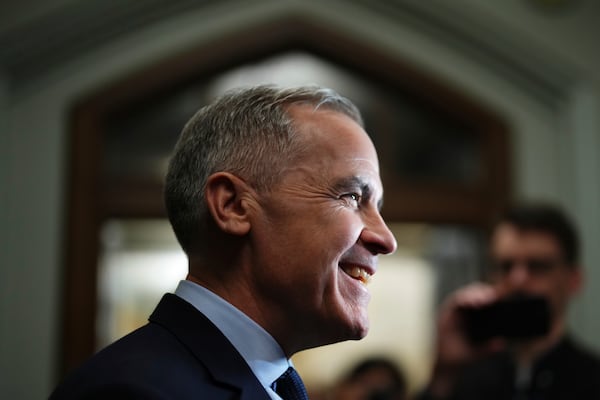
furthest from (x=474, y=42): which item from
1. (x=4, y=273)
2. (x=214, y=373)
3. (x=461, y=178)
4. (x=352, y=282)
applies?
(x=214, y=373)

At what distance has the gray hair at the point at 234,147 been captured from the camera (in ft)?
3.63

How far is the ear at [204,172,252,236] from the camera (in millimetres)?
1093

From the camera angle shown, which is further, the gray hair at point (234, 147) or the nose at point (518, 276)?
the nose at point (518, 276)

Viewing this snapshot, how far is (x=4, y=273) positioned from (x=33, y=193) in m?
0.32

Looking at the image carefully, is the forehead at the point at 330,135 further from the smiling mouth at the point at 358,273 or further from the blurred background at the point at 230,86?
the blurred background at the point at 230,86

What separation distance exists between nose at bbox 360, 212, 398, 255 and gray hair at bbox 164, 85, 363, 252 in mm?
142

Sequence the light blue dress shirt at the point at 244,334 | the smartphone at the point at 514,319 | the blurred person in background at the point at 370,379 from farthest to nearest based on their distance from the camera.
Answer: the blurred person in background at the point at 370,379 → the smartphone at the point at 514,319 → the light blue dress shirt at the point at 244,334

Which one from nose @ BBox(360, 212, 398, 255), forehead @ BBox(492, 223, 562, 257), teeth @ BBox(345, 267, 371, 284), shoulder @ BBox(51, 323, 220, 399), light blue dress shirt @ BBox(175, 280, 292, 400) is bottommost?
shoulder @ BBox(51, 323, 220, 399)

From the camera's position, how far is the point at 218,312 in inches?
42.5

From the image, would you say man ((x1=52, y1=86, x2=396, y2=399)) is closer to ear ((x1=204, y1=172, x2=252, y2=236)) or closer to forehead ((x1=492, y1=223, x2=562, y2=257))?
ear ((x1=204, y1=172, x2=252, y2=236))

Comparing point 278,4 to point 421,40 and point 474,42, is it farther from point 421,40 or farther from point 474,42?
point 474,42

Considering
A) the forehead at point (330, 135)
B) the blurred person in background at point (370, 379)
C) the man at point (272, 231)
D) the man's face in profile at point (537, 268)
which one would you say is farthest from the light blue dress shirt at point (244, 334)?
the blurred person in background at point (370, 379)

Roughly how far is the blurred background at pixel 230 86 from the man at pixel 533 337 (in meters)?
0.91

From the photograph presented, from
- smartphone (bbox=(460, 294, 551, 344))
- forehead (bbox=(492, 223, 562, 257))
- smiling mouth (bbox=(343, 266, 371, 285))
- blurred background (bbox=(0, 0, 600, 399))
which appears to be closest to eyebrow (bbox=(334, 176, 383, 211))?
smiling mouth (bbox=(343, 266, 371, 285))
